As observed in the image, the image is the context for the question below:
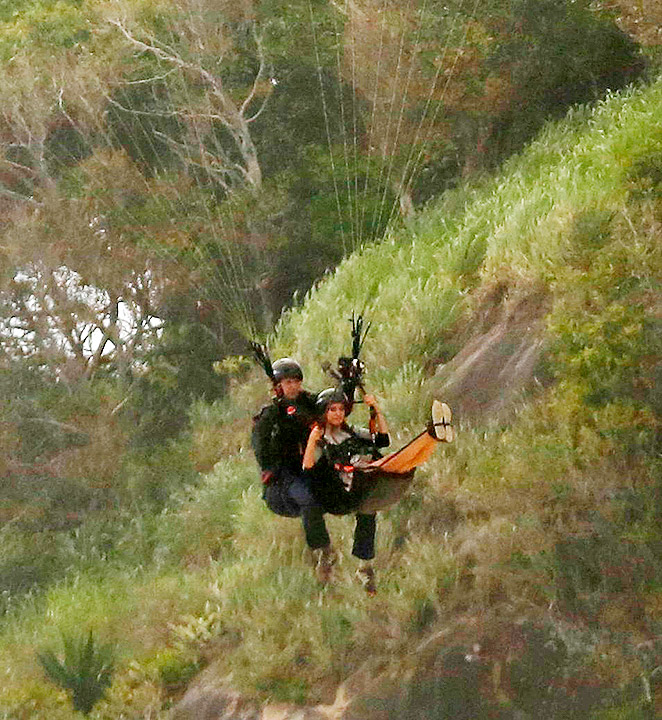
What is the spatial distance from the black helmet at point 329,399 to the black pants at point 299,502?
0.61 m

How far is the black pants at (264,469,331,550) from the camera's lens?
30.6 feet

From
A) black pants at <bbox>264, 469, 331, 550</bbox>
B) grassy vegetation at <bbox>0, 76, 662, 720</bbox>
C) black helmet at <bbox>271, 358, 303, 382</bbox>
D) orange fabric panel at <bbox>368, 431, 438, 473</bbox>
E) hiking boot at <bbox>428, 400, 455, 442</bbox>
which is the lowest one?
grassy vegetation at <bbox>0, 76, 662, 720</bbox>

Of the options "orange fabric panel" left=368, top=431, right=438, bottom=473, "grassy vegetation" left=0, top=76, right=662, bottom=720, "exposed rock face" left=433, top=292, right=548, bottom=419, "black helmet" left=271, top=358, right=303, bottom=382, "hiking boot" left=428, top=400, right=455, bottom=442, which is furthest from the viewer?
"exposed rock face" left=433, top=292, right=548, bottom=419

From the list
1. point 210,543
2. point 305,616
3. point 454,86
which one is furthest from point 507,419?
point 454,86

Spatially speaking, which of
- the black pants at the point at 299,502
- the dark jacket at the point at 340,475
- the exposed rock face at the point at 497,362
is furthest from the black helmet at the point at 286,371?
the exposed rock face at the point at 497,362

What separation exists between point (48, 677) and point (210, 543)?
295 centimetres

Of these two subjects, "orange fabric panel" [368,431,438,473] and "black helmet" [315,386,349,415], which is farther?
"black helmet" [315,386,349,415]

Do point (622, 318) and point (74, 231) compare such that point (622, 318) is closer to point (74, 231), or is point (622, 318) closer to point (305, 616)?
point (305, 616)

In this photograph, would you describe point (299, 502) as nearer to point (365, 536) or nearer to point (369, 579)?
point (365, 536)

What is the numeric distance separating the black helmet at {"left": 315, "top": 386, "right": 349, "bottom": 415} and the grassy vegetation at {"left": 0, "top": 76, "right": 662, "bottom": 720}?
1.31 metres

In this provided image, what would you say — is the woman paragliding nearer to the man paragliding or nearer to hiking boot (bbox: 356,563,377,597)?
the man paragliding

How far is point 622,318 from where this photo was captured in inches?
443

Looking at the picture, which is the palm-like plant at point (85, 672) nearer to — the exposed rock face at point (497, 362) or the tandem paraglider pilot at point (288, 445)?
the exposed rock face at point (497, 362)

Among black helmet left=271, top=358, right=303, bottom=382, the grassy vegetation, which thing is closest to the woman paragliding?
black helmet left=271, top=358, right=303, bottom=382
